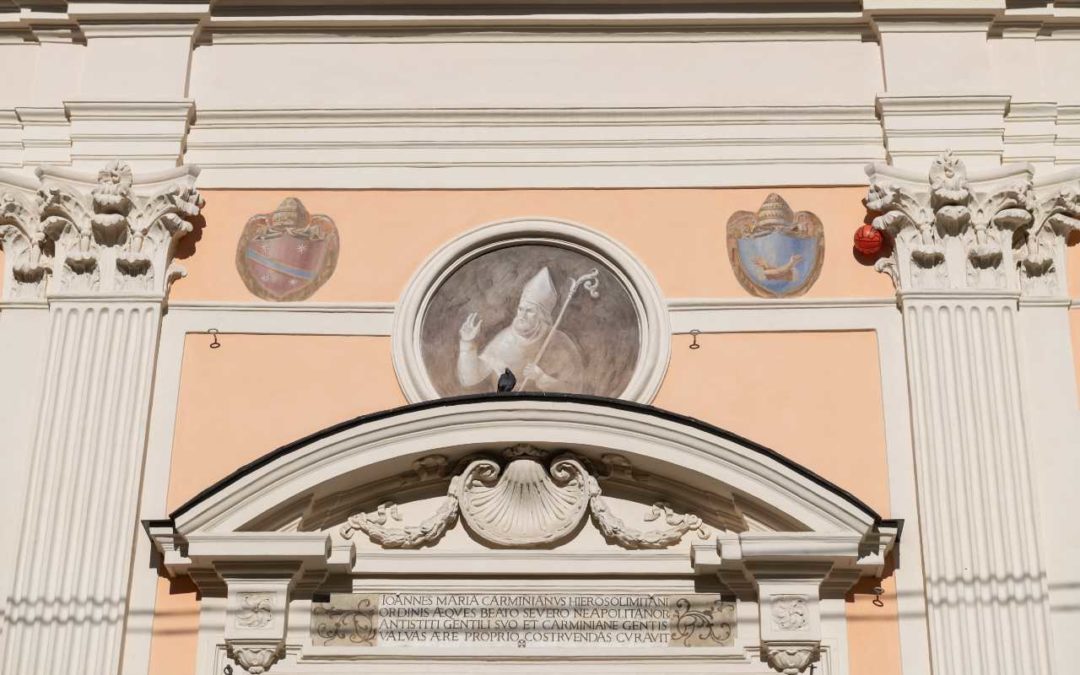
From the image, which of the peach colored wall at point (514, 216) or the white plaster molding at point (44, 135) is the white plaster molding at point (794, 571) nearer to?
the peach colored wall at point (514, 216)

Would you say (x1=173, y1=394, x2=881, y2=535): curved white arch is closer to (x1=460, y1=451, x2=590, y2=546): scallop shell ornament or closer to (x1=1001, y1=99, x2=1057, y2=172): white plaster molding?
(x1=460, y1=451, x2=590, y2=546): scallop shell ornament

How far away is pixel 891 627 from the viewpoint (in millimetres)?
9422

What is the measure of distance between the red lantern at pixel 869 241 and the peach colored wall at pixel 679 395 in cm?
55

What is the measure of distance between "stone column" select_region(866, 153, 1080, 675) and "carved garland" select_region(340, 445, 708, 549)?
1425mm

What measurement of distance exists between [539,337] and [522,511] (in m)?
1.15

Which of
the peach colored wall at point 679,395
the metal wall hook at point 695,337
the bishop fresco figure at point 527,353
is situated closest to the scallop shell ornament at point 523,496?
the bishop fresco figure at point 527,353

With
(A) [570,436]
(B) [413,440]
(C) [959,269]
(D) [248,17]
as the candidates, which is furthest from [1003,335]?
(D) [248,17]

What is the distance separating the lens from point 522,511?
976 cm

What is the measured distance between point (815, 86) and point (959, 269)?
165 centimetres

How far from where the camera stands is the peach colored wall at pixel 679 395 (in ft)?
32.6

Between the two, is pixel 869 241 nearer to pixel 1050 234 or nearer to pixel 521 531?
pixel 1050 234

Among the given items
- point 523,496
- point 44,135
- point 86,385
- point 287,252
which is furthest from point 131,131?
point 523,496

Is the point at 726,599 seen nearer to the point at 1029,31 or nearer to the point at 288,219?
the point at 288,219

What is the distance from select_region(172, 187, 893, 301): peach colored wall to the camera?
34.4 feet
